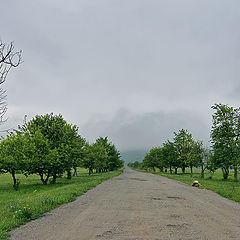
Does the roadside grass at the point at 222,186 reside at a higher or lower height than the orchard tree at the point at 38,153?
lower

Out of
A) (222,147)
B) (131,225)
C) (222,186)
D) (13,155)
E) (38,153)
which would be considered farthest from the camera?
(222,147)

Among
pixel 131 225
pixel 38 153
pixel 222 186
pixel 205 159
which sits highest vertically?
pixel 38 153

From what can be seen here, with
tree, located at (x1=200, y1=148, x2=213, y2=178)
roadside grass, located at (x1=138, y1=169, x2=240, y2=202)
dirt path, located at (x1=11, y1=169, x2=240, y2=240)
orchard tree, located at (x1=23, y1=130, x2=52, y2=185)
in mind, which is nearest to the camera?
dirt path, located at (x1=11, y1=169, x2=240, y2=240)

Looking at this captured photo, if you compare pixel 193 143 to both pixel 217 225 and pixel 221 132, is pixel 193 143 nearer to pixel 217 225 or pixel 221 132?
pixel 221 132

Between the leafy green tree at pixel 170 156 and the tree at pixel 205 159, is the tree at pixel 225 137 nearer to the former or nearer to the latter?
the tree at pixel 205 159

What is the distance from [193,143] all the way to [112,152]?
42.2 metres

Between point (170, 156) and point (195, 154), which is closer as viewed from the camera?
point (195, 154)

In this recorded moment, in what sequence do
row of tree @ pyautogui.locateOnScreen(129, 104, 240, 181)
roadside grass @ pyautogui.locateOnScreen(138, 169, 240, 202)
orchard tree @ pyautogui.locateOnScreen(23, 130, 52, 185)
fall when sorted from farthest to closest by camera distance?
row of tree @ pyautogui.locateOnScreen(129, 104, 240, 181)
orchard tree @ pyautogui.locateOnScreen(23, 130, 52, 185)
roadside grass @ pyautogui.locateOnScreen(138, 169, 240, 202)

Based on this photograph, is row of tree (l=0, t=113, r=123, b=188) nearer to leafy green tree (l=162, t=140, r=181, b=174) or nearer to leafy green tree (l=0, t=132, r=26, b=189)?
leafy green tree (l=0, t=132, r=26, b=189)

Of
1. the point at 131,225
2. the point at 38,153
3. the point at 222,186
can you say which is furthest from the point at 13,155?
the point at 222,186

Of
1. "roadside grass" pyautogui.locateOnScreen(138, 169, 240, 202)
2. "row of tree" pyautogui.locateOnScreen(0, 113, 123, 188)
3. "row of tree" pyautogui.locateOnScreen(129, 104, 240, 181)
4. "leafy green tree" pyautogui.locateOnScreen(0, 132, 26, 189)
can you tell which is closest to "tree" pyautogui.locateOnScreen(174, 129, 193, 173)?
"row of tree" pyautogui.locateOnScreen(129, 104, 240, 181)

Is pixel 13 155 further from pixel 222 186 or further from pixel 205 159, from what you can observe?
pixel 205 159

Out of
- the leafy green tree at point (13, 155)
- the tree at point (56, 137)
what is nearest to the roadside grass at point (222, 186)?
the tree at point (56, 137)

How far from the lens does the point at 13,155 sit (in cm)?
2409
